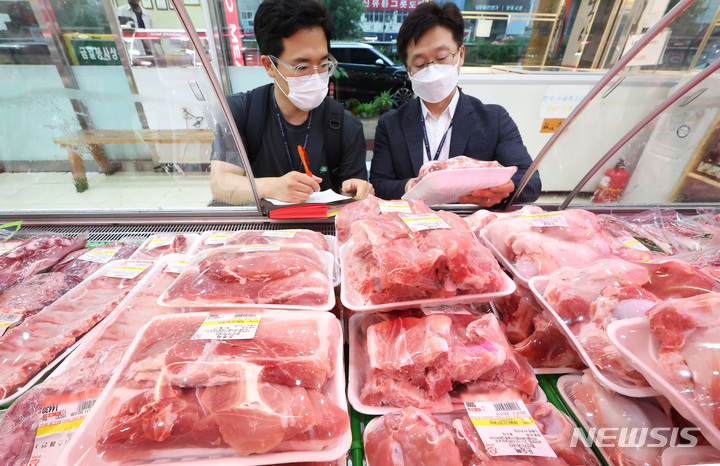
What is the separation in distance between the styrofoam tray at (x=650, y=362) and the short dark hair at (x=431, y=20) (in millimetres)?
2656

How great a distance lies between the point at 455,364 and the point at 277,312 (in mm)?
703

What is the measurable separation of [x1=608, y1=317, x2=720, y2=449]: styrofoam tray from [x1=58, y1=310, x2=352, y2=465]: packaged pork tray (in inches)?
34.9

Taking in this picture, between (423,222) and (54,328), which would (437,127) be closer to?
(423,222)

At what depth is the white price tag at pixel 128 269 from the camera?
159cm

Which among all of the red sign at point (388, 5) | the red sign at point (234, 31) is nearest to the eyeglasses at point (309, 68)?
the red sign at point (234, 31)

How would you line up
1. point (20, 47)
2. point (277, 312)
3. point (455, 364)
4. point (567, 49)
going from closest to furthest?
1. point (455, 364)
2. point (277, 312)
3. point (20, 47)
4. point (567, 49)

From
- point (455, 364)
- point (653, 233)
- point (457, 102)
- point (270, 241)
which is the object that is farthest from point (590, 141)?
point (270, 241)

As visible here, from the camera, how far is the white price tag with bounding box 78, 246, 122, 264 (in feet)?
5.57

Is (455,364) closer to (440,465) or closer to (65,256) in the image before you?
(440,465)

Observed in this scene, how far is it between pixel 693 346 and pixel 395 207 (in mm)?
1201

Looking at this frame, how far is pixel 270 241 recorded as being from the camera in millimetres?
1609

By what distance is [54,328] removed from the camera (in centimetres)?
134

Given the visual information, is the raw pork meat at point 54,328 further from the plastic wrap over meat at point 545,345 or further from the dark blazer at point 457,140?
the dark blazer at point 457,140

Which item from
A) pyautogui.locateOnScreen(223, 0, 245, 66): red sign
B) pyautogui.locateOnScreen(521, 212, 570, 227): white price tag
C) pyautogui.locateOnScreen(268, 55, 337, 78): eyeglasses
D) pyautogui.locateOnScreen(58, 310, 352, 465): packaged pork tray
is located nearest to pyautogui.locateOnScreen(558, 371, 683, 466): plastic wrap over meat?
pyautogui.locateOnScreen(521, 212, 570, 227): white price tag
